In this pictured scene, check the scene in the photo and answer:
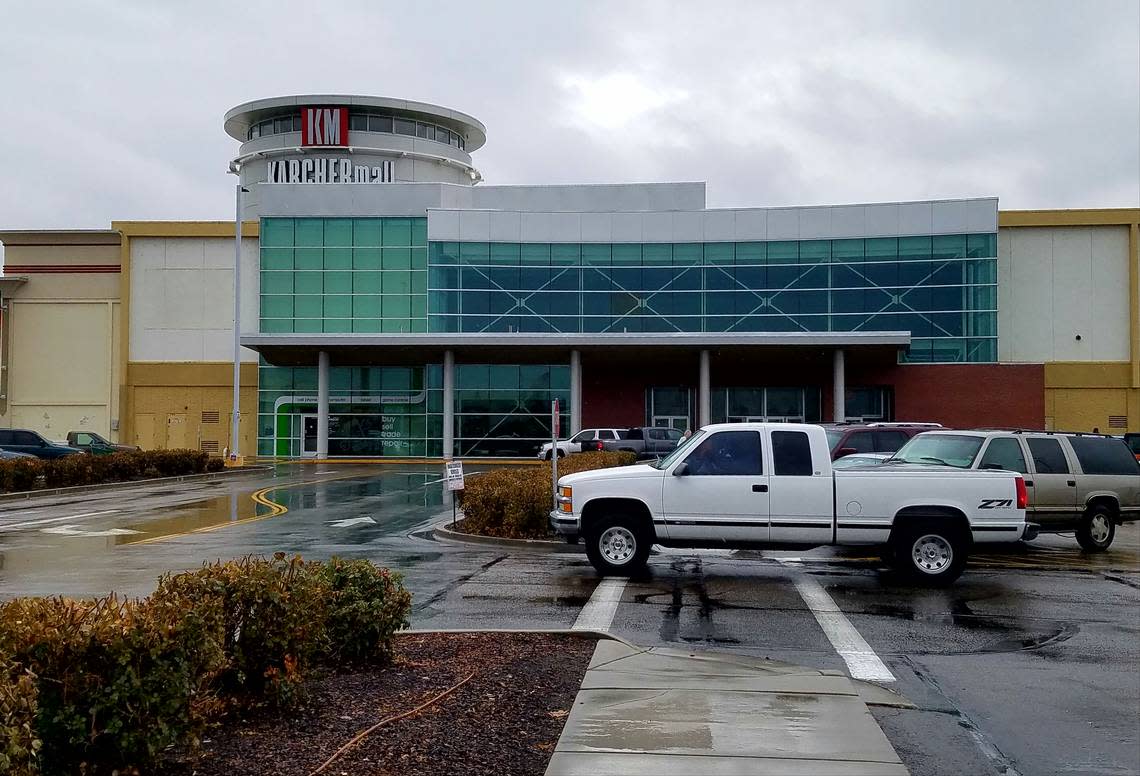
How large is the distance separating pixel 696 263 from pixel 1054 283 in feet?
57.4

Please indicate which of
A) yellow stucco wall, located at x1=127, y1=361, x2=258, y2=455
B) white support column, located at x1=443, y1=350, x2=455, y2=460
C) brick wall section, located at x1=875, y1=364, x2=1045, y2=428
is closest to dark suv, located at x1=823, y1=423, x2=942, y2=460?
brick wall section, located at x1=875, y1=364, x2=1045, y2=428

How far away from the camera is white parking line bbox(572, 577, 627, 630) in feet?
32.7

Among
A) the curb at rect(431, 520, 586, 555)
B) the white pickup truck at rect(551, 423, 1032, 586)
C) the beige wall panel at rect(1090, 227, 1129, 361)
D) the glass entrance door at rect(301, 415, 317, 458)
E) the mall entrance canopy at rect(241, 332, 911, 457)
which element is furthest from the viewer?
the glass entrance door at rect(301, 415, 317, 458)

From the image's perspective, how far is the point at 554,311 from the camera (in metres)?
51.3

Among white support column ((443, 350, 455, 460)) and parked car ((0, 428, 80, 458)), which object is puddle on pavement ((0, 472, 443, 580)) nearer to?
parked car ((0, 428, 80, 458))

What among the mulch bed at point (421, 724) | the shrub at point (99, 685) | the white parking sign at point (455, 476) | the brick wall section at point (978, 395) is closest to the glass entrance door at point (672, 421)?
the brick wall section at point (978, 395)

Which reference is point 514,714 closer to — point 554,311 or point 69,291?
point 554,311

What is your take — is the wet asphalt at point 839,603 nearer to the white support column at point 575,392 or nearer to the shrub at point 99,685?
the shrub at point 99,685

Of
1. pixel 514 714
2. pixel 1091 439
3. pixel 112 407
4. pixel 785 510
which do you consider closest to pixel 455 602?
pixel 785 510

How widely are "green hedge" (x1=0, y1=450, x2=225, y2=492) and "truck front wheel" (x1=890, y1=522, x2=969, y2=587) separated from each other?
25.3m

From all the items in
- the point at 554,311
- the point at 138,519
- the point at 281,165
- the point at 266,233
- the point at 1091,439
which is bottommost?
the point at 138,519

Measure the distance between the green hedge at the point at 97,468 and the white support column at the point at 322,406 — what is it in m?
11.0

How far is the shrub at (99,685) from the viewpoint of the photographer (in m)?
4.69

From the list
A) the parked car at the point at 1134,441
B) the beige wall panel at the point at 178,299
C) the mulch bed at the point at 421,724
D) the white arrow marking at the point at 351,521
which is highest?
the beige wall panel at the point at 178,299
